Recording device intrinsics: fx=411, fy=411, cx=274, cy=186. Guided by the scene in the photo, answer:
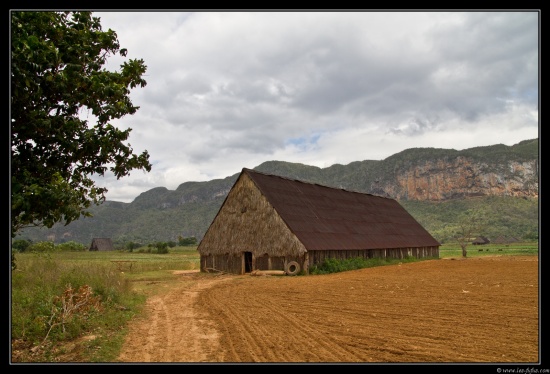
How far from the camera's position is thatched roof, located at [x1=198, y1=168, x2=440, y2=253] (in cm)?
2912

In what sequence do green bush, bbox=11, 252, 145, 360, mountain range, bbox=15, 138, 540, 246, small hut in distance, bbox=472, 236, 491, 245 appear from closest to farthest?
green bush, bbox=11, 252, 145, 360, small hut in distance, bbox=472, 236, 491, 245, mountain range, bbox=15, 138, 540, 246

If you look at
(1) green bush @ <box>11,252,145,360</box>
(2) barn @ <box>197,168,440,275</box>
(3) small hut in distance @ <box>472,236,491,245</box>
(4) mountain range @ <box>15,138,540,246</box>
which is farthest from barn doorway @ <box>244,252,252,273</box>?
(3) small hut in distance @ <box>472,236,491,245</box>

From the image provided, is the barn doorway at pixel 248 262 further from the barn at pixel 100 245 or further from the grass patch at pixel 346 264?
the barn at pixel 100 245

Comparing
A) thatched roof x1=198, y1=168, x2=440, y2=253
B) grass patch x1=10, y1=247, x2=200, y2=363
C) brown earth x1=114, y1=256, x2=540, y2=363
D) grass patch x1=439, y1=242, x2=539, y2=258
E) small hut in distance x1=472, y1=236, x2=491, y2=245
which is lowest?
grass patch x1=439, y1=242, x2=539, y2=258

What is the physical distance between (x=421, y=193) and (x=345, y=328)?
144754mm

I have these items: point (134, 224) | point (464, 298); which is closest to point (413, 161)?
point (134, 224)

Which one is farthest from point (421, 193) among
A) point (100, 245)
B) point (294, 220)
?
point (294, 220)

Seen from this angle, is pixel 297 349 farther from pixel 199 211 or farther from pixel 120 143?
pixel 199 211

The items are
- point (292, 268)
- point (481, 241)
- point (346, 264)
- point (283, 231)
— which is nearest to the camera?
point (292, 268)

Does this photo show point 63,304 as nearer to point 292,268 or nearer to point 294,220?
point 292,268

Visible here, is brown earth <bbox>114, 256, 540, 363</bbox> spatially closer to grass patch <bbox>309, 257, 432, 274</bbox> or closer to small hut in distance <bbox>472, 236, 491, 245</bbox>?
grass patch <bbox>309, 257, 432, 274</bbox>

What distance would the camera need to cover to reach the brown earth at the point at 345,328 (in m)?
7.43

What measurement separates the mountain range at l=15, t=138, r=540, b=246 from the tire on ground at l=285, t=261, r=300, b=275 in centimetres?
7541

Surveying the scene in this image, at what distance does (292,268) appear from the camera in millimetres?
27562
